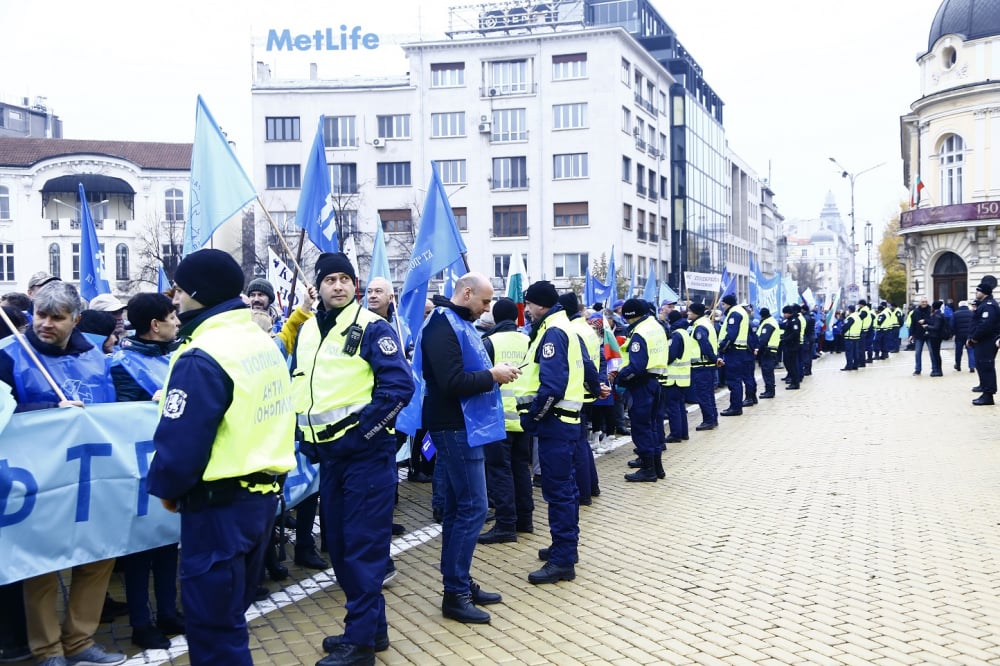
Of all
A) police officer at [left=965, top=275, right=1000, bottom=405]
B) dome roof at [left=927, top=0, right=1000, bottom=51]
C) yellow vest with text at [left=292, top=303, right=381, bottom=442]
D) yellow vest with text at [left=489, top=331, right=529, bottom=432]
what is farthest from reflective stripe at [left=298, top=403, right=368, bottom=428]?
dome roof at [left=927, top=0, right=1000, bottom=51]

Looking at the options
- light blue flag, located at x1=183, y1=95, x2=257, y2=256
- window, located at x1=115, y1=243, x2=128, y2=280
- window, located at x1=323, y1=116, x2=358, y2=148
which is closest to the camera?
light blue flag, located at x1=183, y1=95, x2=257, y2=256

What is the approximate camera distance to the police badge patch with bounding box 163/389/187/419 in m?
3.58

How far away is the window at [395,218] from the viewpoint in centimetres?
5784

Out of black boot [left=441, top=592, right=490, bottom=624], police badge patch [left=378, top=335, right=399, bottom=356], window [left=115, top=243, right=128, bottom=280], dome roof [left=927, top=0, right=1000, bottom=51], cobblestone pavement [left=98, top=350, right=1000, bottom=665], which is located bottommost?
cobblestone pavement [left=98, top=350, right=1000, bottom=665]

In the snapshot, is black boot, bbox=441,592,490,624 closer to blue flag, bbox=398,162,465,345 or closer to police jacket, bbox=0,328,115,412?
police jacket, bbox=0,328,115,412

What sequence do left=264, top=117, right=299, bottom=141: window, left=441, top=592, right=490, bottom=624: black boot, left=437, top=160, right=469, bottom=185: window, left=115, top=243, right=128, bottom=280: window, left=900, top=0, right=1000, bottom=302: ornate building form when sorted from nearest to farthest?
left=441, top=592, right=490, bottom=624: black boot < left=900, top=0, right=1000, bottom=302: ornate building < left=437, top=160, right=469, bottom=185: window < left=264, top=117, right=299, bottom=141: window < left=115, top=243, right=128, bottom=280: window

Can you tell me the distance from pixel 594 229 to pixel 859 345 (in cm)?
3030

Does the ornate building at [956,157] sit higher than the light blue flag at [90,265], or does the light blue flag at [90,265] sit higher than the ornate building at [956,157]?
the ornate building at [956,157]

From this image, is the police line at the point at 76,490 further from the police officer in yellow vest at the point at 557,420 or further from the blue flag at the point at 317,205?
the blue flag at the point at 317,205

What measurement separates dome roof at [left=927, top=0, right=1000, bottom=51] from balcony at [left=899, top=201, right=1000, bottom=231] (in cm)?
885

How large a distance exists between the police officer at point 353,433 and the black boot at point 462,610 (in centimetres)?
69

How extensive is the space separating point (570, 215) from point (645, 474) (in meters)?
47.7

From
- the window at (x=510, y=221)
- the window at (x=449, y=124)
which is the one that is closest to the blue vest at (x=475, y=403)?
the window at (x=510, y=221)

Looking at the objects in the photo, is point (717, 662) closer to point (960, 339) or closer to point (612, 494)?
point (612, 494)
